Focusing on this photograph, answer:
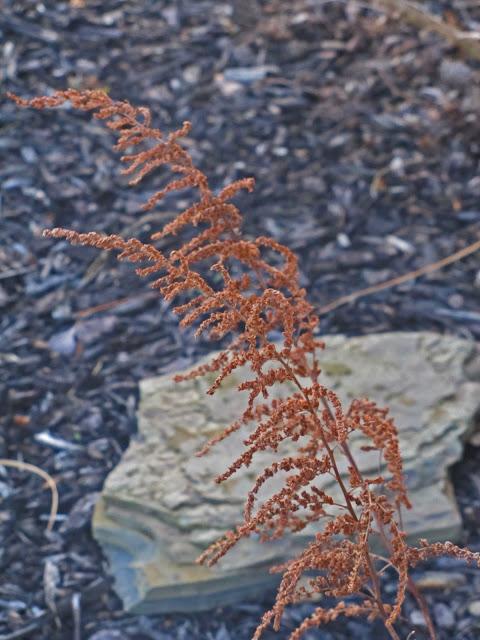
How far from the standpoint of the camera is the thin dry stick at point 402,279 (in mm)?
3590

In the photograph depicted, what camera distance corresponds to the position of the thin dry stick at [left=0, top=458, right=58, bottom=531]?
2.95 meters

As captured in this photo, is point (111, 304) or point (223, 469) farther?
point (111, 304)

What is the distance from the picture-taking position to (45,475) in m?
3.05

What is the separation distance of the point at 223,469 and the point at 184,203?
1.60 meters

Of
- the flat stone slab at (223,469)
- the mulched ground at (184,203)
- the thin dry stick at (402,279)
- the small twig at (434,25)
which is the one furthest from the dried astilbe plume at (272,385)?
the small twig at (434,25)

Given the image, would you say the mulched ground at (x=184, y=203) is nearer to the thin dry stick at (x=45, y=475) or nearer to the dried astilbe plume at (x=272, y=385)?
the thin dry stick at (x=45, y=475)

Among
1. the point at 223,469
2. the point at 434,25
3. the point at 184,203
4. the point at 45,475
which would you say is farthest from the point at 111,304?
the point at 434,25

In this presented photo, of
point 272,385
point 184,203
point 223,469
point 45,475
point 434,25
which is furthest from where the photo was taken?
Result: point 434,25

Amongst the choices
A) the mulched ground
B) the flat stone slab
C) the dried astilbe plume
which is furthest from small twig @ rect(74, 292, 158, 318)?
the dried astilbe plume

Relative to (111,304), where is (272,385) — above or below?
above

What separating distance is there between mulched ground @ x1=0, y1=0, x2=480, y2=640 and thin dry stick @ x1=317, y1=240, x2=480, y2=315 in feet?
0.12

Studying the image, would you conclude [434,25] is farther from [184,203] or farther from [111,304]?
[111,304]

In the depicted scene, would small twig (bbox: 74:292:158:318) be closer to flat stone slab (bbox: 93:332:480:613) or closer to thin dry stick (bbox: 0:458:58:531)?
flat stone slab (bbox: 93:332:480:613)

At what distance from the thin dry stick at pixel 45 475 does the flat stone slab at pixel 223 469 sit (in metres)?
0.25
